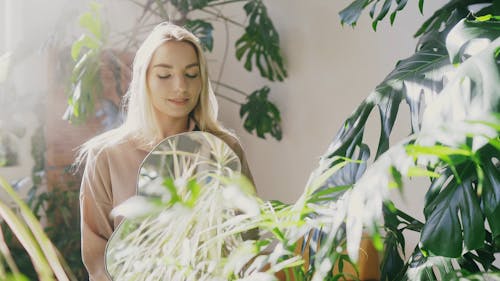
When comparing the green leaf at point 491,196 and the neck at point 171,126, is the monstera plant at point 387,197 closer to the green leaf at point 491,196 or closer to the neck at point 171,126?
the green leaf at point 491,196

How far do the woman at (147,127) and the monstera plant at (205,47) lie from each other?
1.17m

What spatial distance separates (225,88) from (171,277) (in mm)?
2494

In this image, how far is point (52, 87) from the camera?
A: 8.85 ft

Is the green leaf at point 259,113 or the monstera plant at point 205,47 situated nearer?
the monstera plant at point 205,47

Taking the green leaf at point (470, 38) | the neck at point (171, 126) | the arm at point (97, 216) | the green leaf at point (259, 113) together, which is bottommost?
the green leaf at point (259, 113)

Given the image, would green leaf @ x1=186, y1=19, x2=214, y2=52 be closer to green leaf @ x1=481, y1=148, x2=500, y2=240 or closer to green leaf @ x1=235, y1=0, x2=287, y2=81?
green leaf @ x1=235, y1=0, x2=287, y2=81

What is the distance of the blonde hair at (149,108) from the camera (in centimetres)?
120

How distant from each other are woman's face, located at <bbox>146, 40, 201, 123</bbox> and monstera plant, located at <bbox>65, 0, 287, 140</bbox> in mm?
1185

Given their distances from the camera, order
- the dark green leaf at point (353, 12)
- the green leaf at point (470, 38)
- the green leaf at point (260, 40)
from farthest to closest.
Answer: the green leaf at point (260, 40) < the dark green leaf at point (353, 12) < the green leaf at point (470, 38)

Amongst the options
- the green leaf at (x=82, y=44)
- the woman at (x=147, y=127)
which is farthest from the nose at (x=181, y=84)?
the green leaf at (x=82, y=44)

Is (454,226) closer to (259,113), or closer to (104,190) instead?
(104,190)

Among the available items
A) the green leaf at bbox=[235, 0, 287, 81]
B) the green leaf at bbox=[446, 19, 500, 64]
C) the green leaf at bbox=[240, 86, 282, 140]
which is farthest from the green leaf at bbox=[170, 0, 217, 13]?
the green leaf at bbox=[446, 19, 500, 64]

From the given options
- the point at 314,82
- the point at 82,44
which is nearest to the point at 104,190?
the point at 82,44

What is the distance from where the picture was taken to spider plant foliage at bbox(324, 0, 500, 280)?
0.47m
